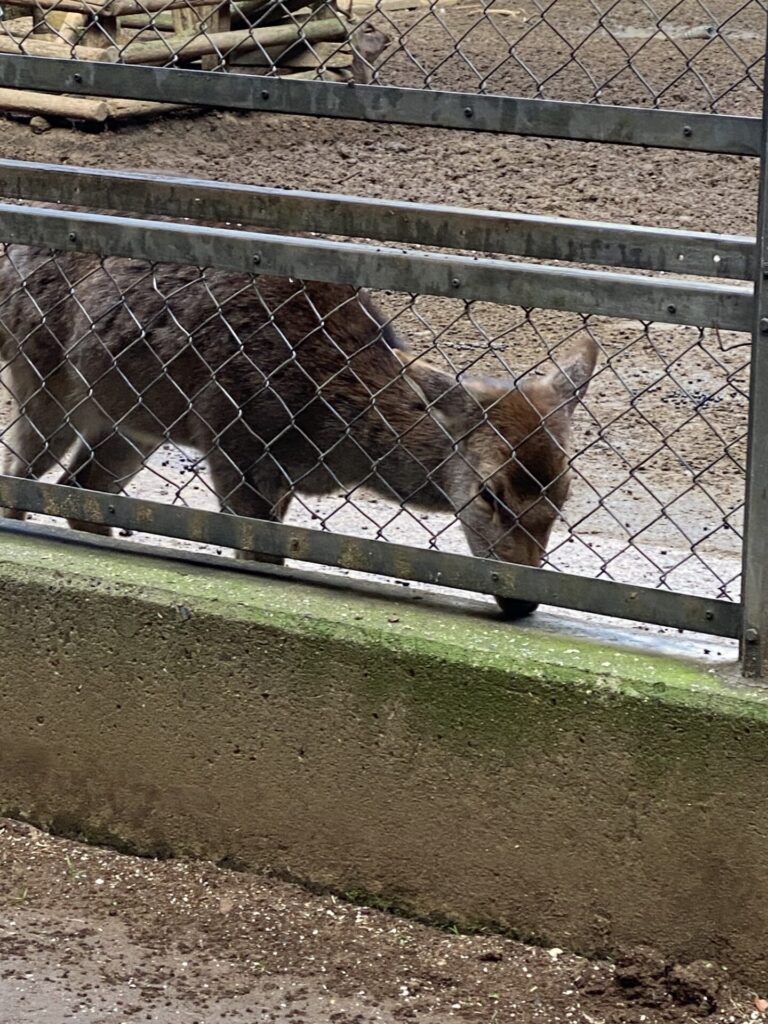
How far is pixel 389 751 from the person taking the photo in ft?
12.3

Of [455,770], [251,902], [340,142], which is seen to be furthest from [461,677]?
[340,142]

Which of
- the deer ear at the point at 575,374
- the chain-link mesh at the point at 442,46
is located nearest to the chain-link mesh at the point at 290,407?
the deer ear at the point at 575,374

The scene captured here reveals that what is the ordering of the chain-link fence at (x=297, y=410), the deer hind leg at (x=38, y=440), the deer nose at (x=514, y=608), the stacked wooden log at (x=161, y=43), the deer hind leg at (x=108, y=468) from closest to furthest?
the deer nose at (x=514, y=608)
the chain-link fence at (x=297, y=410)
the deer hind leg at (x=38, y=440)
the deer hind leg at (x=108, y=468)
the stacked wooden log at (x=161, y=43)

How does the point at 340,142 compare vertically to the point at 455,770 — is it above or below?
above

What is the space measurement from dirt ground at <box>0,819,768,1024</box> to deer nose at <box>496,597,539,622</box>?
0.75m

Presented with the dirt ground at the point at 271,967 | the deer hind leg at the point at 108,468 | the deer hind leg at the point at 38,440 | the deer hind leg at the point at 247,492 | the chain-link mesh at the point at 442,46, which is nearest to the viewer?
the dirt ground at the point at 271,967

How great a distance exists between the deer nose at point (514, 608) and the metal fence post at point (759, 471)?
1.87ft

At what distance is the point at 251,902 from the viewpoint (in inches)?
153

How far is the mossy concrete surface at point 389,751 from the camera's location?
11.4 feet

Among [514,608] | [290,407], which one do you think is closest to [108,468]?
[290,407]

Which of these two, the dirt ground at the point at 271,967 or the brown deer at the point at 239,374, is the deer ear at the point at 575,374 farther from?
the dirt ground at the point at 271,967

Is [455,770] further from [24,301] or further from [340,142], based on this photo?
[340,142]

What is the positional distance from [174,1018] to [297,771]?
2.17 feet

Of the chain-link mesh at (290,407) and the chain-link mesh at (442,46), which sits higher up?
the chain-link mesh at (442,46)
